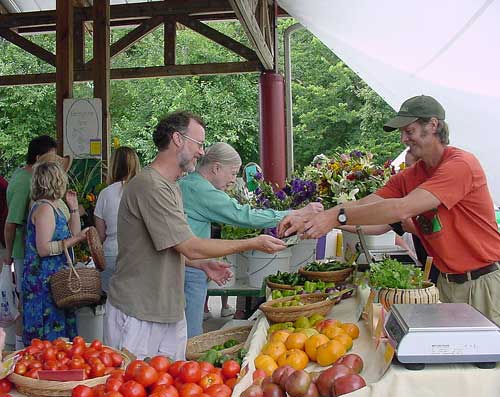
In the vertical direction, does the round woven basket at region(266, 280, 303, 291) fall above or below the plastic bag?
above

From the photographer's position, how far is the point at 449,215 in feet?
10.2

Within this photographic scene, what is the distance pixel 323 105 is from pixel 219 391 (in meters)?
21.7

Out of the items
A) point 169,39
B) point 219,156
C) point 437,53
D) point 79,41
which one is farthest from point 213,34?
point 219,156

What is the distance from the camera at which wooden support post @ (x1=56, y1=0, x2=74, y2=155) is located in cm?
620

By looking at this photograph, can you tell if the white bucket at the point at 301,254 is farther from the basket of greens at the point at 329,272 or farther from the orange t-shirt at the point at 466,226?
the orange t-shirt at the point at 466,226

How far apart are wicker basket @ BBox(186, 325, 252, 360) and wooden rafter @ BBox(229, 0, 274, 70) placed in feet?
9.95

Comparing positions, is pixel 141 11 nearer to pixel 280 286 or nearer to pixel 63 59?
pixel 63 59

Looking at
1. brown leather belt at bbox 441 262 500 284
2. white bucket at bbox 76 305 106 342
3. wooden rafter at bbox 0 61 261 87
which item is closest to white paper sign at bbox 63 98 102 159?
white bucket at bbox 76 305 106 342

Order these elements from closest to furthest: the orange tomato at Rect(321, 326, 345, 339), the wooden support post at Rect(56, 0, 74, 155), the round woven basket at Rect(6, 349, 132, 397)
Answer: the round woven basket at Rect(6, 349, 132, 397) < the orange tomato at Rect(321, 326, 345, 339) < the wooden support post at Rect(56, 0, 74, 155)

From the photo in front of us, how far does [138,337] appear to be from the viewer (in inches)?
116

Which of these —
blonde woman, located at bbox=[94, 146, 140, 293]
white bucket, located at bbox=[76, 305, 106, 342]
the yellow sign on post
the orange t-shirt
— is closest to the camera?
the orange t-shirt

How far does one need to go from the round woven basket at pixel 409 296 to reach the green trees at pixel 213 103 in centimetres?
1743

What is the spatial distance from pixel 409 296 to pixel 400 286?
0.07 m

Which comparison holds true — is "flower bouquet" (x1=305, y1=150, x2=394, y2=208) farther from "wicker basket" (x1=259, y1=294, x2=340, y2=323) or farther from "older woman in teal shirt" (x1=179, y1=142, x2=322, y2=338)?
"wicker basket" (x1=259, y1=294, x2=340, y2=323)
